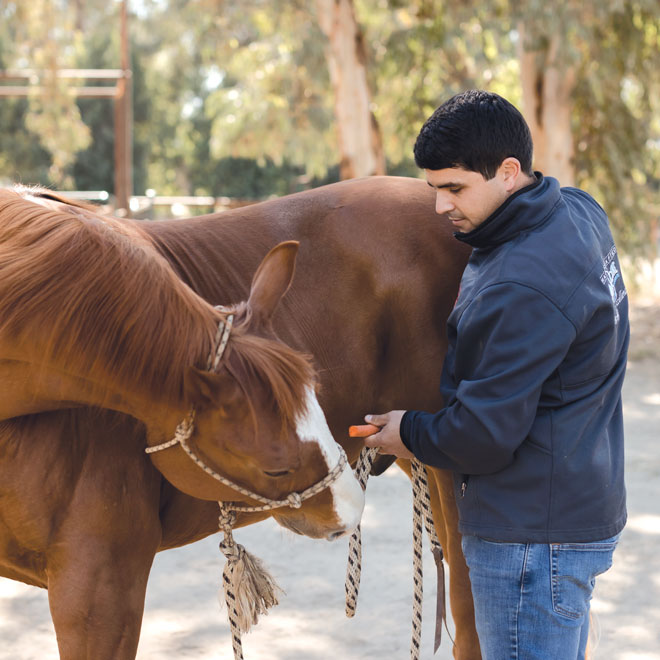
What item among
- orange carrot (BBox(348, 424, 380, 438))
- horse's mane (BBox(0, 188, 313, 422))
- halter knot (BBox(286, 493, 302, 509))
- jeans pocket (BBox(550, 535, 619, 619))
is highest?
horse's mane (BBox(0, 188, 313, 422))

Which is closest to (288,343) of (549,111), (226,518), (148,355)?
(226,518)

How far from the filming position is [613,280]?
166 cm

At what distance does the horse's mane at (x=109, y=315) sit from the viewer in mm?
1549

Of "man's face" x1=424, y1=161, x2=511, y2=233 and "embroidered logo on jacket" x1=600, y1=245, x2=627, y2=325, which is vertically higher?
"man's face" x1=424, y1=161, x2=511, y2=233

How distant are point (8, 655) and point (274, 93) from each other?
988 centimetres

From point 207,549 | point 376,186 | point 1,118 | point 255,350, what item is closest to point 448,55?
point 207,549

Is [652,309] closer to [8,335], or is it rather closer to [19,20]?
[19,20]

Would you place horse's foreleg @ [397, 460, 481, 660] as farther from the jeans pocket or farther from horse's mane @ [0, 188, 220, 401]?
horse's mane @ [0, 188, 220, 401]

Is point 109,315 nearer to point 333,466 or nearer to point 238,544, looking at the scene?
point 333,466

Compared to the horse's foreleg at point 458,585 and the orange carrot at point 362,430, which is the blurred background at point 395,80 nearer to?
the horse's foreleg at point 458,585

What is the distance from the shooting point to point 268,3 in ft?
34.0

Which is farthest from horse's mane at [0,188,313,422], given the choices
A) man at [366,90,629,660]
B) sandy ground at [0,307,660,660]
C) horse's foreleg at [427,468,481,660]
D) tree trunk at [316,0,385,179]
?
tree trunk at [316,0,385,179]

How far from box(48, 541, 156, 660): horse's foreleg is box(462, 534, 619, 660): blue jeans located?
749mm

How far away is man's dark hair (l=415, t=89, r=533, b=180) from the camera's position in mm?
1597
